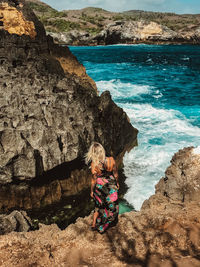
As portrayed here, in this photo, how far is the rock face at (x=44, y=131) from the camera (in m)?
6.21

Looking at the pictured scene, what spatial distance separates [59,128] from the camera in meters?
7.11

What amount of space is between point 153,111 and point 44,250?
14579 mm

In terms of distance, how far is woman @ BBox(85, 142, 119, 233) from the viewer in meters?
4.08

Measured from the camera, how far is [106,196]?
4.14 m

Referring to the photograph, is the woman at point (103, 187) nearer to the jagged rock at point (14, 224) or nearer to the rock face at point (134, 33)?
the jagged rock at point (14, 224)

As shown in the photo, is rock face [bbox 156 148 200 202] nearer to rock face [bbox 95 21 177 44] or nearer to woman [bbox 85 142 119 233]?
woman [bbox 85 142 119 233]

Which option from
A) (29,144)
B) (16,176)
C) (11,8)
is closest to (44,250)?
(16,176)

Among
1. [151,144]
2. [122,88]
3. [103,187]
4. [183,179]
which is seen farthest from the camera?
[122,88]

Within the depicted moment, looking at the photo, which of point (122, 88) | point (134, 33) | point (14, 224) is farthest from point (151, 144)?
point (134, 33)

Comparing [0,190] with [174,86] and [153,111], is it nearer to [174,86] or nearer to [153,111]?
[153,111]

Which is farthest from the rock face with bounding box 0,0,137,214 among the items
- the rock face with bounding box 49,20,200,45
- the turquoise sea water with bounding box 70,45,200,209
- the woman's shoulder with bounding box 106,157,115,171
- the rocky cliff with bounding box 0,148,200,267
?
the rock face with bounding box 49,20,200,45

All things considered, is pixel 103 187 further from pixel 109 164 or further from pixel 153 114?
pixel 153 114

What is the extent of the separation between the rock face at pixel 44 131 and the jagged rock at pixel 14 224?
1598 millimetres

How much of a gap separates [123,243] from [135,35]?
293ft
